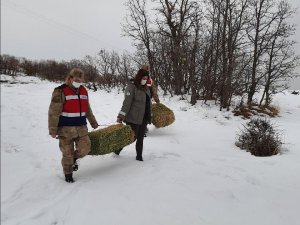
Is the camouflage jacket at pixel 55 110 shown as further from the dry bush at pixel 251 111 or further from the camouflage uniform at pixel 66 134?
the dry bush at pixel 251 111

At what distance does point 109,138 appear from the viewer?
5.20 m

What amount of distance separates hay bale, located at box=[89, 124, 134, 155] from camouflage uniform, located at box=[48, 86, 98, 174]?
20 centimetres

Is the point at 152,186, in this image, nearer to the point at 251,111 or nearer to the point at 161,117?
the point at 161,117

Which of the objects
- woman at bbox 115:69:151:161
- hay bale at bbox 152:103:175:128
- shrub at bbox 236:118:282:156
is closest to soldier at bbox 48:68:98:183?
woman at bbox 115:69:151:161

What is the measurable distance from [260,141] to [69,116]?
15.2 ft

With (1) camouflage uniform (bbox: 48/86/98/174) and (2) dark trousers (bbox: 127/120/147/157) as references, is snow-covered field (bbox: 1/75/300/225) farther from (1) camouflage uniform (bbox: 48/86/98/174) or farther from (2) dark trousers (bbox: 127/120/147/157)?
(1) camouflage uniform (bbox: 48/86/98/174)

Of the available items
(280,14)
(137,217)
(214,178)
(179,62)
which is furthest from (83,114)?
(280,14)

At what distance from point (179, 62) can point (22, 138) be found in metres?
10.7

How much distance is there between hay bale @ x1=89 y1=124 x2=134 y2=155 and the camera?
16.6ft

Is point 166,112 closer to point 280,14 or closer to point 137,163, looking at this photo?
point 137,163

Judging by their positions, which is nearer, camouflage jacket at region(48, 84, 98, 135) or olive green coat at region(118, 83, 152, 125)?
camouflage jacket at region(48, 84, 98, 135)

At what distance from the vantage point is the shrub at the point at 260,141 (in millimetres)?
6914

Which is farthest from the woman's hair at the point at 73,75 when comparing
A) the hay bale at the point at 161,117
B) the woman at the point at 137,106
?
the hay bale at the point at 161,117

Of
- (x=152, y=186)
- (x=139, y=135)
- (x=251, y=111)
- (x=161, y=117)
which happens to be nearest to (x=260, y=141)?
(x=161, y=117)
